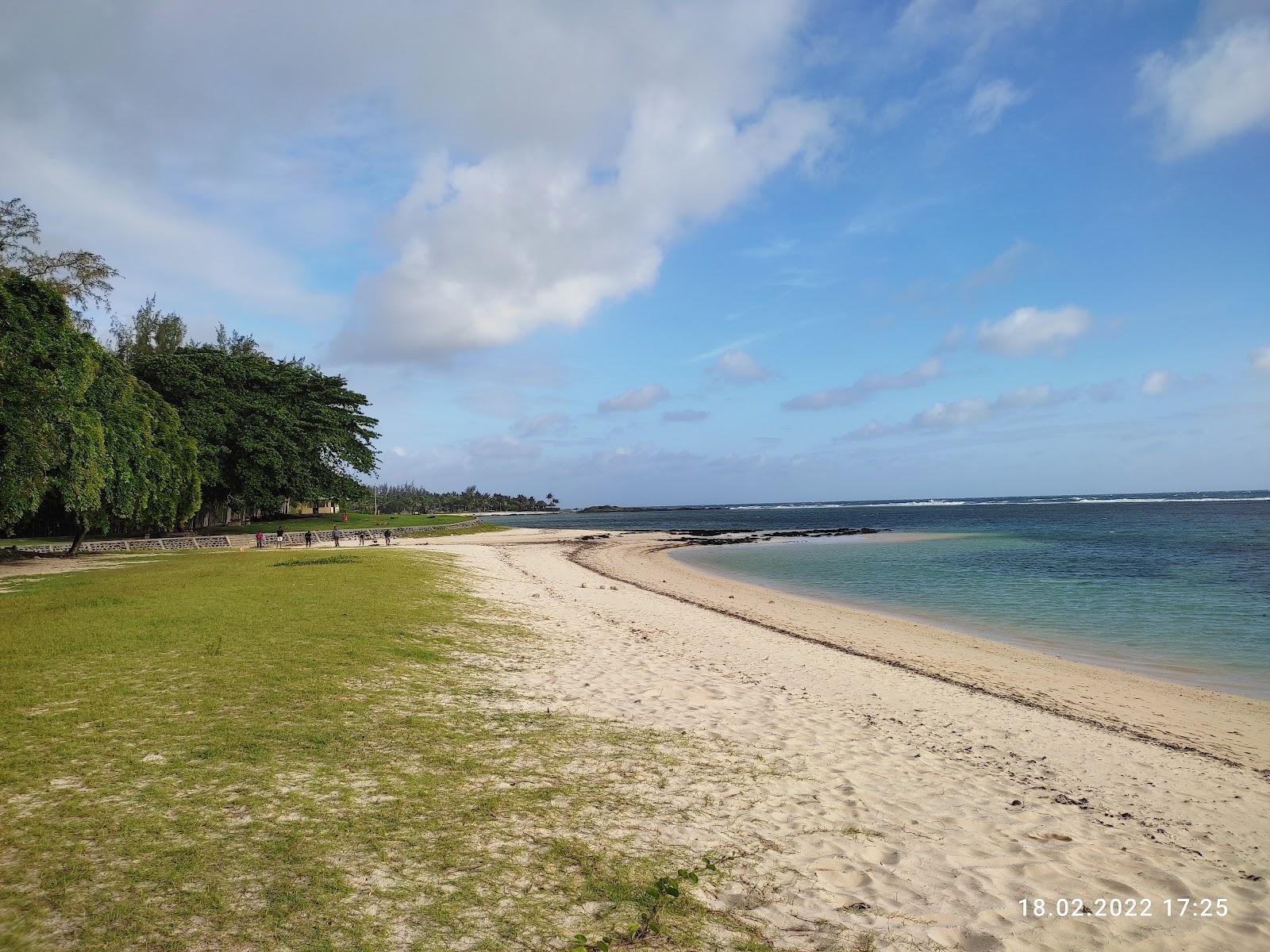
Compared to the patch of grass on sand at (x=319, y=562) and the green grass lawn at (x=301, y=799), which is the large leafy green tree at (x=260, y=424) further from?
the green grass lawn at (x=301, y=799)

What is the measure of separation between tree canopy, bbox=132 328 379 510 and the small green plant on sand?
50.2m

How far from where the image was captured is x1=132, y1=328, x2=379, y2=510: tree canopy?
50719mm

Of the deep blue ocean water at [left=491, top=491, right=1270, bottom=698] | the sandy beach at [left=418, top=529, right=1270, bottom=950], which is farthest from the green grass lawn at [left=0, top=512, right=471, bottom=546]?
the sandy beach at [left=418, top=529, right=1270, bottom=950]

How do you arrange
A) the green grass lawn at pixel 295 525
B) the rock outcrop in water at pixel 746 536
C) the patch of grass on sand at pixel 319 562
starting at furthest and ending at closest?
the rock outcrop in water at pixel 746 536
the green grass lawn at pixel 295 525
the patch of grass on sand at pixel 319 562

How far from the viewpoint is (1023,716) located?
10.8m

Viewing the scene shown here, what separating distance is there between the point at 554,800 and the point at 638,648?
311 inches

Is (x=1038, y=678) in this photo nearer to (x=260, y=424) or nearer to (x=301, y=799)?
(x=301, y=799)

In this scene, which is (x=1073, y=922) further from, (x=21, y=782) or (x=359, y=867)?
(x=21, y=782)

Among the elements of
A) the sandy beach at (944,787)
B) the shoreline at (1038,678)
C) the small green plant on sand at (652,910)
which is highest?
the small green plant on sand at (652,910)

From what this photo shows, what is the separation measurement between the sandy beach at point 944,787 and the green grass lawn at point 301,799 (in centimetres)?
88

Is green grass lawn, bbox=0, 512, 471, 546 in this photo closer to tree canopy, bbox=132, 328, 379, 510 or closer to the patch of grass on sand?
tree canopy, bbox=132, 328, 379, 510

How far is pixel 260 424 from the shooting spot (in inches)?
2153

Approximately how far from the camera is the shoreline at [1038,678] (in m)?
10.5

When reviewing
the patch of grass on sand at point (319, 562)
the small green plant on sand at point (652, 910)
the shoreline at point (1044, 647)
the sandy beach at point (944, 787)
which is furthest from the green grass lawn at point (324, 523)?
the small green plant on sand at point (652, 910)
